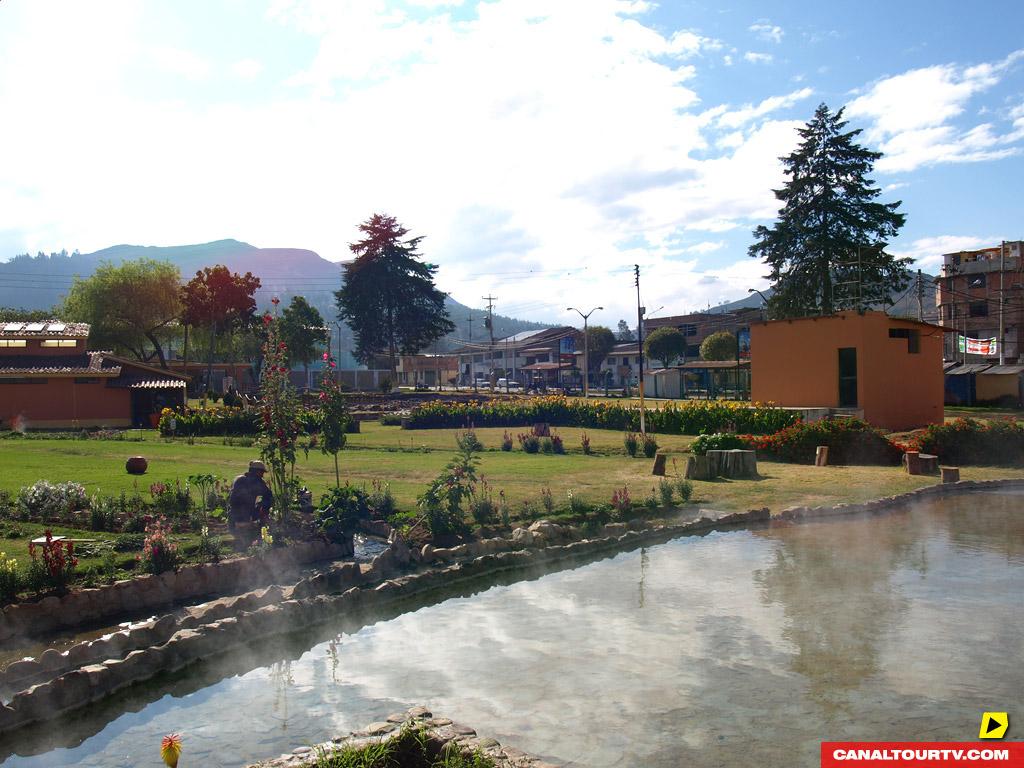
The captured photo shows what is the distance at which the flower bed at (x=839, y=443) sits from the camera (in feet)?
75.7

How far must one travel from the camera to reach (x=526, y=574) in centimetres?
1212

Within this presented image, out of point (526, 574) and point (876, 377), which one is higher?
point (876, 377)

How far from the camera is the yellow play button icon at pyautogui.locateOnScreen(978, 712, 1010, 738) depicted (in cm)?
619

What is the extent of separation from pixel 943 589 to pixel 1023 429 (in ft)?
50.4

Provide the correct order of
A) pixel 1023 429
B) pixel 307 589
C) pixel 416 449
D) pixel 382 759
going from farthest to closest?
pixel 416 449, pixel 1023 429, pixel 307 589, pixel 382 759

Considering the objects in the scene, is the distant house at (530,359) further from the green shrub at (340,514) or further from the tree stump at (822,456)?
the green shrub at (340,514)

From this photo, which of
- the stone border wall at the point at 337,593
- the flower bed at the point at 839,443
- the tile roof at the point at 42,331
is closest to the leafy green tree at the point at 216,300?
the tile roof at the point at 42,331

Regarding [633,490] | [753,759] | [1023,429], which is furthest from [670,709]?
[1023,429]

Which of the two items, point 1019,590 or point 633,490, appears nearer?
point 1019,590

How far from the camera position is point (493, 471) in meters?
21.2

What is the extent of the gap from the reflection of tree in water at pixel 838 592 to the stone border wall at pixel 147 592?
6576mm

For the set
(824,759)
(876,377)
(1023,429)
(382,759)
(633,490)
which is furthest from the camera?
(876,377)

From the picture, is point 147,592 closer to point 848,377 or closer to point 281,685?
point 281,685

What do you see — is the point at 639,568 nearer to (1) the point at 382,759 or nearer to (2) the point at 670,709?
(2) the point at 670,709
